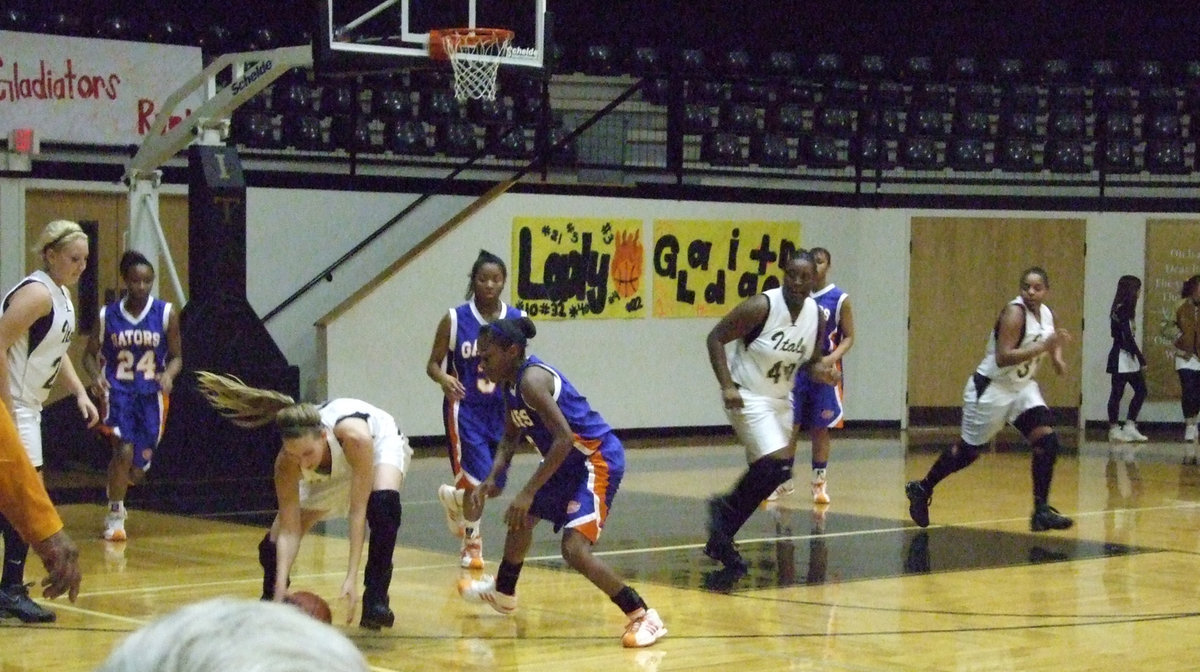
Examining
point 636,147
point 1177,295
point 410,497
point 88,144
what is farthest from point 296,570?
point 1177,295

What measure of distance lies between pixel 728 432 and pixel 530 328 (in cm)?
1129

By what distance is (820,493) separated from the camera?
1203cm

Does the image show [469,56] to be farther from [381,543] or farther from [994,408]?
[381,543]

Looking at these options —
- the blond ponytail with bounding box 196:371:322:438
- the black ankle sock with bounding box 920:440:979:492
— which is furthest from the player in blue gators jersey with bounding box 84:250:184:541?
the black ankle sock with bounding box 920:440:979:492

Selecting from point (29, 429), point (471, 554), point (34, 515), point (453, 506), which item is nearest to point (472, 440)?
point (453, 506)

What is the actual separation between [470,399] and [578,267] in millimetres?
8225

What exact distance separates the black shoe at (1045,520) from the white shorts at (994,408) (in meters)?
0.55

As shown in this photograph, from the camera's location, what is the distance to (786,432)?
370 inches

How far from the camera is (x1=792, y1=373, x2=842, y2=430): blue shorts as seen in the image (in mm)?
12242

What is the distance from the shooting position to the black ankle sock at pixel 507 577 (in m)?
7.34

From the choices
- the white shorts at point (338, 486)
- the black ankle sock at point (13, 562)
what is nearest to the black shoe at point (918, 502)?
the white shorts at point (338, 486)

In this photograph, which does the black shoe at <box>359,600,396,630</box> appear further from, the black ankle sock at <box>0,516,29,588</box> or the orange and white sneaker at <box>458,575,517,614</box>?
the black ankle sock at <box>0,516,29,588</box>

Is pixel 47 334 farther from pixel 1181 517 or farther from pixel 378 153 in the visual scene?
pixel 378 153

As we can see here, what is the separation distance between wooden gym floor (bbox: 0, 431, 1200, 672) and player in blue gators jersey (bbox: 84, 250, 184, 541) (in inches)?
25.1
